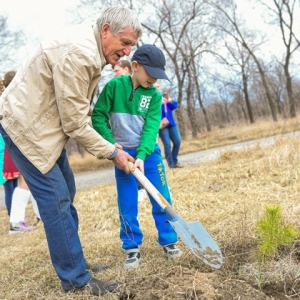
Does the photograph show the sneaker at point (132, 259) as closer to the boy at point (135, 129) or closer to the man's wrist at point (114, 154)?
the boy at point (135, 129)

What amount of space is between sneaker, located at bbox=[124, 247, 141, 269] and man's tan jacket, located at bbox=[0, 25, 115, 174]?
90 centimetres

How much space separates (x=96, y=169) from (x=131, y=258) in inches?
407

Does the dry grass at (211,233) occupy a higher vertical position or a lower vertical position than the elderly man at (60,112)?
lower

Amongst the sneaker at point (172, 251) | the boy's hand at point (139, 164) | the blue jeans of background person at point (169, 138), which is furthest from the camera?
the blue jeans of background person at point (169, 138)

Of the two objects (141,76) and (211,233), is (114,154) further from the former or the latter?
(211,233)

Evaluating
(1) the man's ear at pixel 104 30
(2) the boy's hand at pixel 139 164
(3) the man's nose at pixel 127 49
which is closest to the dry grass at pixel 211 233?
(2) the boy's hand at pixel 139 164

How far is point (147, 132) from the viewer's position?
258cm

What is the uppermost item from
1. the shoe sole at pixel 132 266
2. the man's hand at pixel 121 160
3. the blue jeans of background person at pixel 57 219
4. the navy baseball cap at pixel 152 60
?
the navy baseball cap at pixel 152 60

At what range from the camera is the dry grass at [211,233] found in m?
1.89

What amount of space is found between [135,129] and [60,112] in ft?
2.53

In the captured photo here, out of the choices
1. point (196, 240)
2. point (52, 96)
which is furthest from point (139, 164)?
point (52, 96)

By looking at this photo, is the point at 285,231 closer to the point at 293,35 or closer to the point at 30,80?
the point at 30,80

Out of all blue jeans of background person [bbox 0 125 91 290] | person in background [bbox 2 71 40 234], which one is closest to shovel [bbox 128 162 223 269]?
blue jeans of background person [bbox 0 125 91 290]

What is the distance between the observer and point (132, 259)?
8.09 ft
